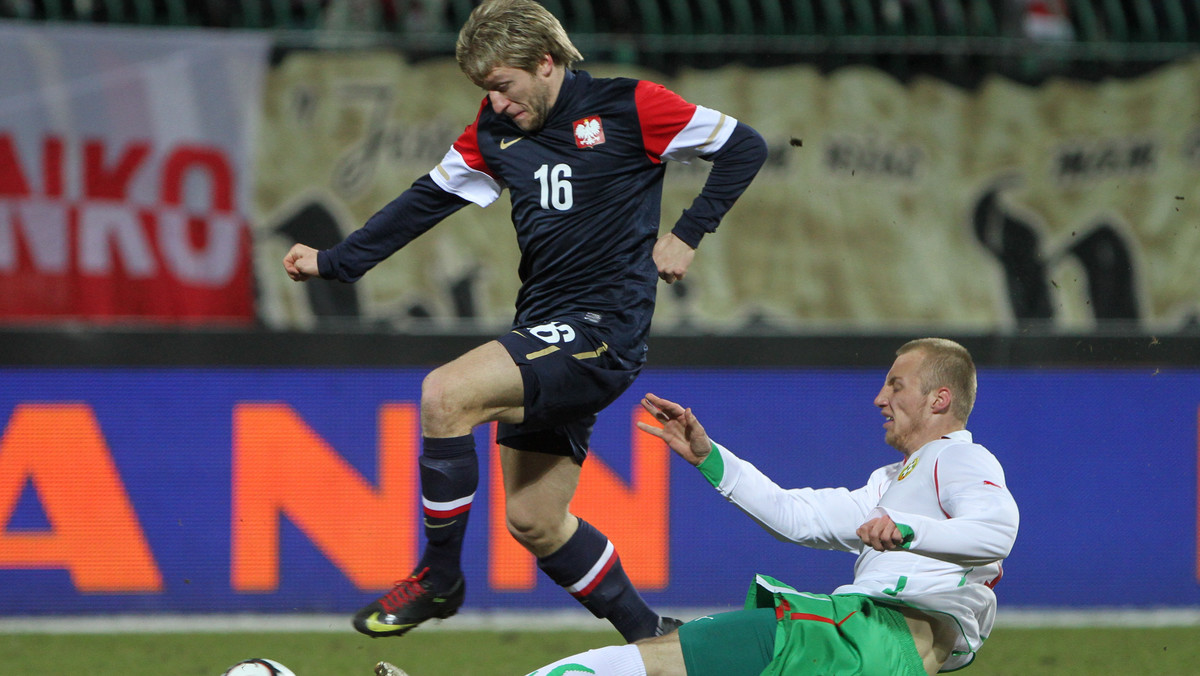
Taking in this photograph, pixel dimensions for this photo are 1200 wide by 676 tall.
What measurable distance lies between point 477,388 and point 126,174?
3.78m

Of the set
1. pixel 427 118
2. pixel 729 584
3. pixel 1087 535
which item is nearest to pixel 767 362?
pixel 729 584

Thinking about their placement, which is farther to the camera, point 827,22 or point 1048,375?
point 827,22

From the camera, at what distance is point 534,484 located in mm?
3434

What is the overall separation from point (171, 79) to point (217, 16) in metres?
0.40

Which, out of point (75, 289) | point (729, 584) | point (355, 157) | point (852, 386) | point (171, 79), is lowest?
point (729, 584)

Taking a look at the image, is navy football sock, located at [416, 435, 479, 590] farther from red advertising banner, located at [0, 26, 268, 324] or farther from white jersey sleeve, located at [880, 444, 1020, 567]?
red advertising banner, located at [0, 26, 268, 324]

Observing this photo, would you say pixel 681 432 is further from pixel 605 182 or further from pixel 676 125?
pixel 676 125

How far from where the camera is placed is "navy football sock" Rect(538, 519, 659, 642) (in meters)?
3.50

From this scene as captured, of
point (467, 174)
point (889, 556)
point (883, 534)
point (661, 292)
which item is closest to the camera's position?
point (883, 534)

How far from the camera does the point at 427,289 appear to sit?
6.34 m

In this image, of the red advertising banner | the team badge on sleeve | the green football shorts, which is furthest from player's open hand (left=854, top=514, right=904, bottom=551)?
the red advertising banner

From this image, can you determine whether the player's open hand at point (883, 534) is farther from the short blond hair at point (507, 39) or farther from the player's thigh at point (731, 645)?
the short blond hair at point (507, 39)

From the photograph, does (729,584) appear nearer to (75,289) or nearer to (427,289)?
(427,289)

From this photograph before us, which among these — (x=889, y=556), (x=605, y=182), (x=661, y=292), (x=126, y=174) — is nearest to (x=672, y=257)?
(x=605, y=182)
